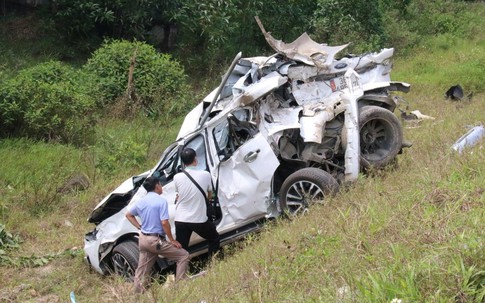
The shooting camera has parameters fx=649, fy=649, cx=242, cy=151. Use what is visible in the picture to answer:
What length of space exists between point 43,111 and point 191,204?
6.87 m

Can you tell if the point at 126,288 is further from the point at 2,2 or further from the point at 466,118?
the point at 2,2

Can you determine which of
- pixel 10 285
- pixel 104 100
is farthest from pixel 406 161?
pixel 104 100

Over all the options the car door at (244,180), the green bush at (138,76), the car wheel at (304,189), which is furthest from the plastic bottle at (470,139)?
the green bush at (138,76)

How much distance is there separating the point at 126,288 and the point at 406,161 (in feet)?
15.4

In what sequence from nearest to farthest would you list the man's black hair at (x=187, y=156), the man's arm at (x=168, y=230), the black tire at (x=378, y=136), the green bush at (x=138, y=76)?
the man's arm at (x=168, y=230), the man's black hair at (x=187, y=156), the black tire at (x=378, y=136), the green bush at (x=138, y=76)

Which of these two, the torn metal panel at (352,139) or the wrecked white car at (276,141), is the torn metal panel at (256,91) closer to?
the wrecked white car at (276,141)

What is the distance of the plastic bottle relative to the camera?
27.7 feet

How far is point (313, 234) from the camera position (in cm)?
633

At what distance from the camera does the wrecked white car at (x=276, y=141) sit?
26.9 feet

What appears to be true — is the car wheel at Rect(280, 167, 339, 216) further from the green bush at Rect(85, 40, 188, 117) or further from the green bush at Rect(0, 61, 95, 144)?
the green bush at Rect(85, 40, 188, 117)

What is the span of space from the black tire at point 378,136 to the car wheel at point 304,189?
919mm

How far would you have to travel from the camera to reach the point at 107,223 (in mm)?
8719

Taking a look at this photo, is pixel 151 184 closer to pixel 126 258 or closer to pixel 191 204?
pixel 191 204

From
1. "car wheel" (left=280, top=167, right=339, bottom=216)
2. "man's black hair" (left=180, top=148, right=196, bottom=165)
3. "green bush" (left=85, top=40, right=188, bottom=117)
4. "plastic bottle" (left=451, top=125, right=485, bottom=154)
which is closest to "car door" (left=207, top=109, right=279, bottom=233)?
"car wheel" (left=280, top=167, right=339, bottom=216)
